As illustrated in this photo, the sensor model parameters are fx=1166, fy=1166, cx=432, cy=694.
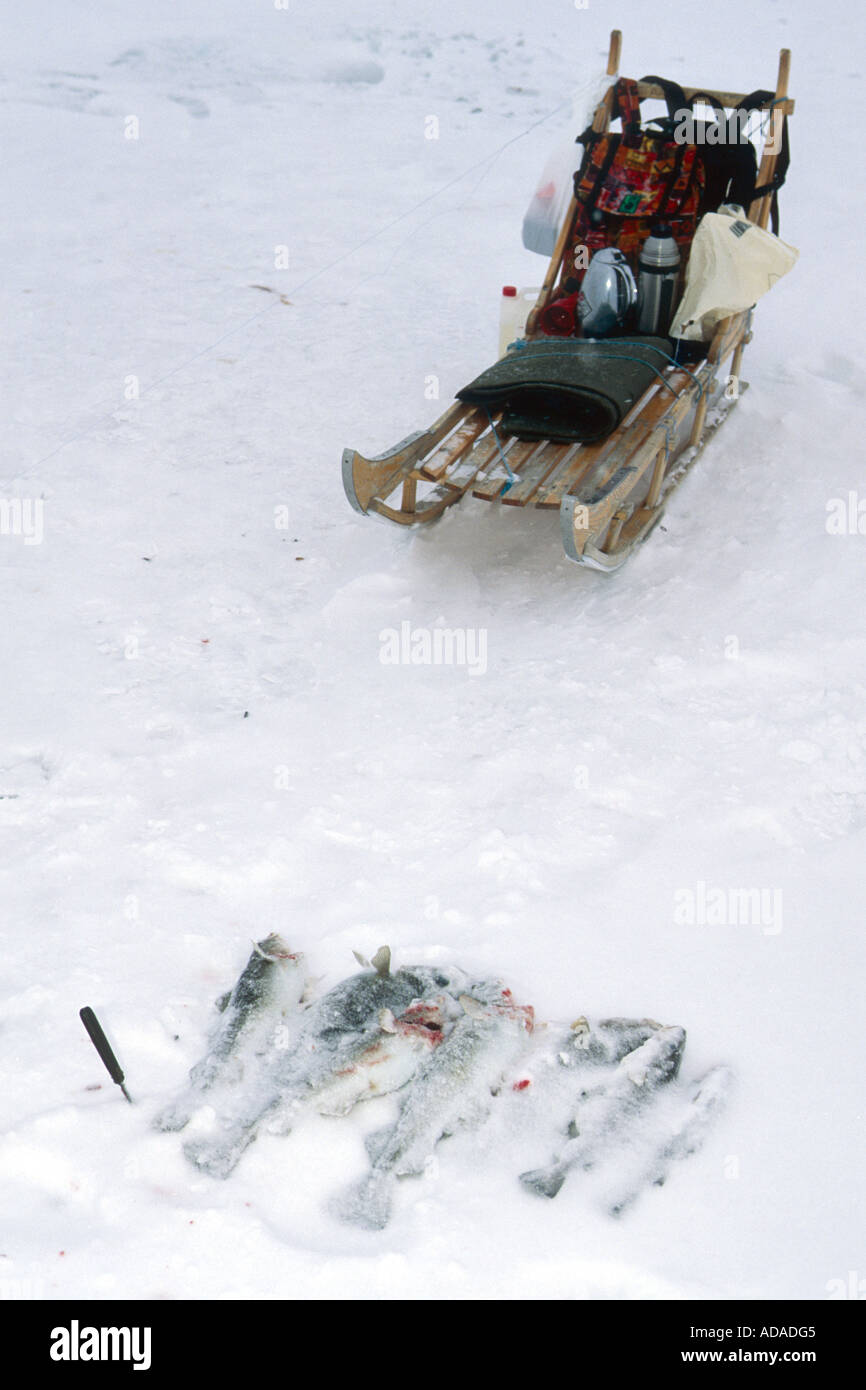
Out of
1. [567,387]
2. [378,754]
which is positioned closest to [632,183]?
[567,387]

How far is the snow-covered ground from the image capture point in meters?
2.46

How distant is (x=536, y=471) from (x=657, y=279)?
1.30 m

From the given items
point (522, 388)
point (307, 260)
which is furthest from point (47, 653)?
point (307, 260)

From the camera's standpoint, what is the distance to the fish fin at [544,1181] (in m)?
2.46

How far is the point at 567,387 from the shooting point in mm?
4242

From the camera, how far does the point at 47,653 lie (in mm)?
4129

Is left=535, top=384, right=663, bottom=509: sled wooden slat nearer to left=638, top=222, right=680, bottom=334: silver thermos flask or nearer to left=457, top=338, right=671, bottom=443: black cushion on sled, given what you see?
left=457, top=338, right=671, bottom=443: black cushion on sled

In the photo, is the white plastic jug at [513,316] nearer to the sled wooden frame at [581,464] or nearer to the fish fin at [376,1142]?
the sled wooden frame at [581,464]

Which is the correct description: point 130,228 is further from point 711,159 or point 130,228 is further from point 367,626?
point 367,626

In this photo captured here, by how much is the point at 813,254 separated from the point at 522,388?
129 inches

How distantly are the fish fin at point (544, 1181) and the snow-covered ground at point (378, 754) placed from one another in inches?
1.4

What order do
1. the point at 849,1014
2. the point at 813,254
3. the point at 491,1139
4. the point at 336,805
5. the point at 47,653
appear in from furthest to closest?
the point at 813,254 → the point at 47,653 → the point at 336,805 → the point at 849,1014 → the point at 491,1139

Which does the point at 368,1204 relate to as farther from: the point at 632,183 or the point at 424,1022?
the point at 632,183

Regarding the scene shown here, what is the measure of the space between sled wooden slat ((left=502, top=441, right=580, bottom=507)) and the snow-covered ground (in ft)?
1.36
